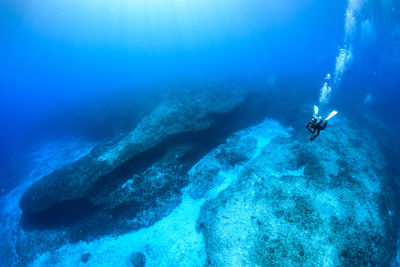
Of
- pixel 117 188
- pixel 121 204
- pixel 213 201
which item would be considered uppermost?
pixel 213 201

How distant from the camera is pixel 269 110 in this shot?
29.7 metres

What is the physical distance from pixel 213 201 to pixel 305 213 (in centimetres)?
719

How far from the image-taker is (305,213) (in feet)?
44.7

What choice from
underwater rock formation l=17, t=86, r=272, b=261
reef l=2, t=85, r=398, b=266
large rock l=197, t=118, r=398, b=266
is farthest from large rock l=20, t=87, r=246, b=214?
large rock l=197, t=118, r=398, b=266

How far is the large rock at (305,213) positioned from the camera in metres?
12.1

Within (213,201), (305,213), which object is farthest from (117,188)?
(305,213)

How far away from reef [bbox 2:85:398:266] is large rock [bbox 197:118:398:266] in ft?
0.24

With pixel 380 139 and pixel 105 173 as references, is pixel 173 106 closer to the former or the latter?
pixel 105 173

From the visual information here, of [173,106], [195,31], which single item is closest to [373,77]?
[173,106]

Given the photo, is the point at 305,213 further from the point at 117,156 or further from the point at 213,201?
the point at 117,156

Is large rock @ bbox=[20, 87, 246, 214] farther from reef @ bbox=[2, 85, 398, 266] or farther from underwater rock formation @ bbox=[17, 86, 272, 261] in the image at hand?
reef @ bbox=[2, 85, 398, 266]

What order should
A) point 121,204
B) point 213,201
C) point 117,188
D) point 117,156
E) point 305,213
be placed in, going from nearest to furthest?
point 305,213 → point 213,201 → point 121,204 → point 117,188 → point 117,156

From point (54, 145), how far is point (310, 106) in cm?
4627

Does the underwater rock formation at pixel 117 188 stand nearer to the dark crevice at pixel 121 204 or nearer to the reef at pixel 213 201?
the dark crevice at pixel 121 204
